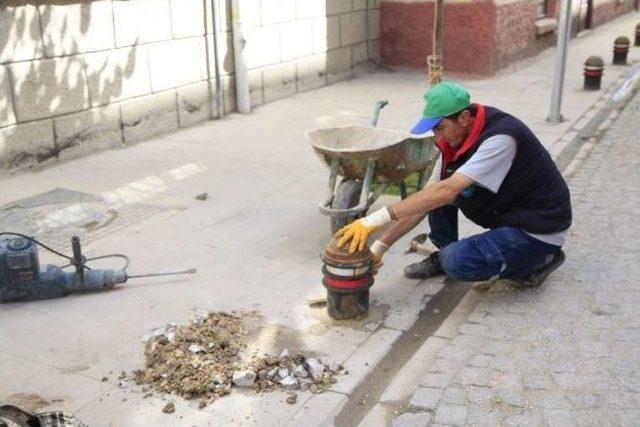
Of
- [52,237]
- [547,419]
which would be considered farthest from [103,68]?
[547,419]

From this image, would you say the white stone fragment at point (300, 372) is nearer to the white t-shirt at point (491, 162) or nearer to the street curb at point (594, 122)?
the white t-shirt at point (491, 162)

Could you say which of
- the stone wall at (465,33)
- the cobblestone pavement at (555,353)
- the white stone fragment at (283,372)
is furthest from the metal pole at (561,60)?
the white stone fragment at (283,372)

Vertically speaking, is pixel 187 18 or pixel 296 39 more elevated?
pixel 187 18

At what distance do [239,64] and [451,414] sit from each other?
7169 millimetres

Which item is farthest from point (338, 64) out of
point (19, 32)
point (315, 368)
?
point (315, 368)

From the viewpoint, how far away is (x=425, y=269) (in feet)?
16.3

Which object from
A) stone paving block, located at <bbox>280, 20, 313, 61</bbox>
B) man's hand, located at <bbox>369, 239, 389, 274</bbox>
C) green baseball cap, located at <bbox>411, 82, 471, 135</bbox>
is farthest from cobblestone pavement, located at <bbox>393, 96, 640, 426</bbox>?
stone paving block, located at <bbox>280, 20, 313, 61</bbox>

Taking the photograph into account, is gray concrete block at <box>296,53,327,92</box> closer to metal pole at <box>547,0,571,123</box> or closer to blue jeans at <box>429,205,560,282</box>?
metal pole at <box>547,0,571,123</box>

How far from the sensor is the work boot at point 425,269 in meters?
4.97

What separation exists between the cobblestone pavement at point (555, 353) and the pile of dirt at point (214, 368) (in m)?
0.55

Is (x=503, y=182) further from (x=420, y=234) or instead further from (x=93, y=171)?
(x=93, y=171)

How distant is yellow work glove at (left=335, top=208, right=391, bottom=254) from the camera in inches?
161

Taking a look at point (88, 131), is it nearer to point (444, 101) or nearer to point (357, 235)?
point (357, 235)

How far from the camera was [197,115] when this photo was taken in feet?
31.1
